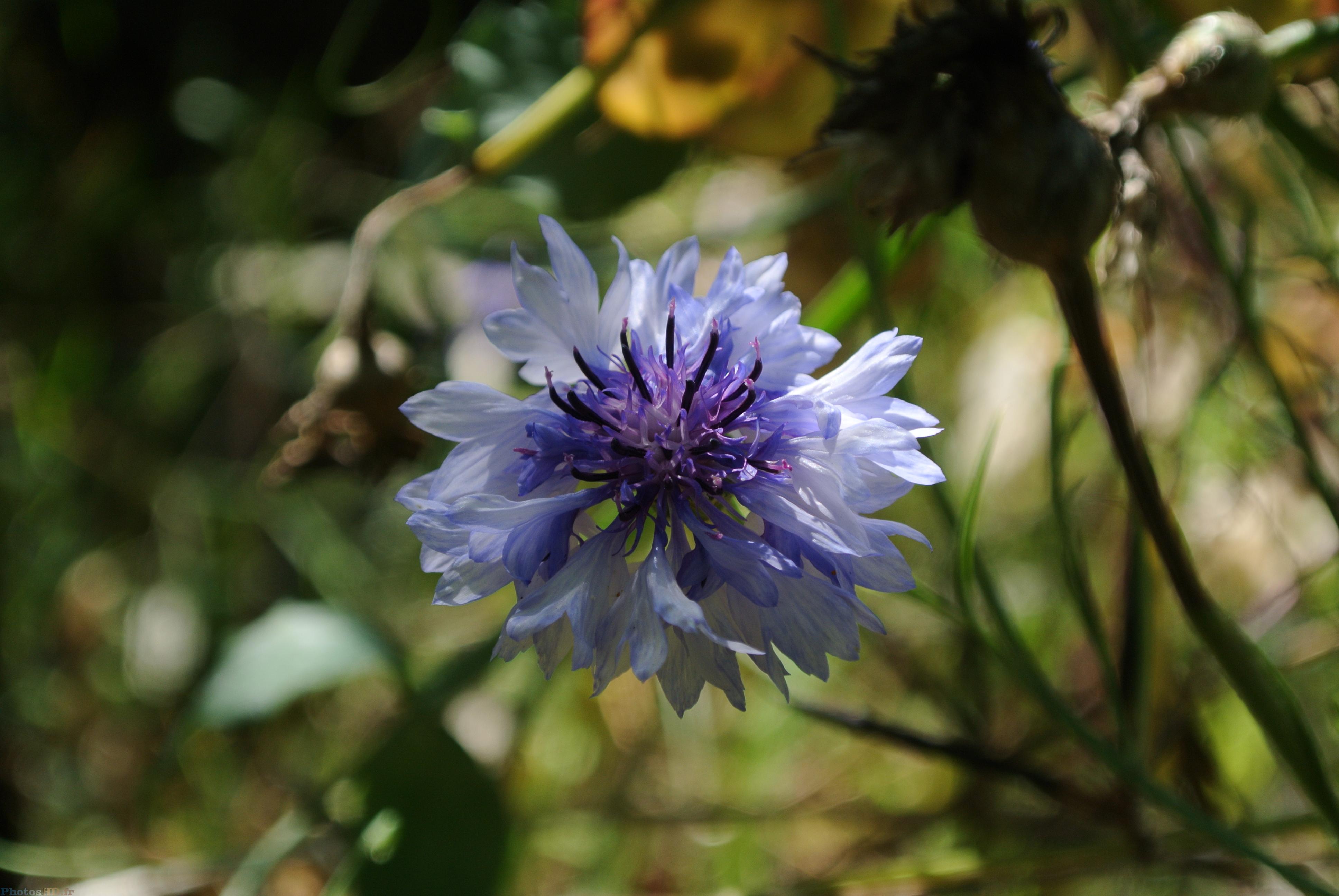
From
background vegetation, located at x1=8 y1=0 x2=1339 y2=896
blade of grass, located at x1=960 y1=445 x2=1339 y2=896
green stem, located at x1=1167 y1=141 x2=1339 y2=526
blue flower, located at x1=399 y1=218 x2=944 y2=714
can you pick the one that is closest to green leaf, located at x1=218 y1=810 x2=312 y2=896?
→ background vegetation, located at x1=8 y1=0 x2=1339 y2=896

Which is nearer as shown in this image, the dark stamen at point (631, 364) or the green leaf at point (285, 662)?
the dark stamen at point (631, 364)

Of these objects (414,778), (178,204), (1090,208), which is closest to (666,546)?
(1090,208)

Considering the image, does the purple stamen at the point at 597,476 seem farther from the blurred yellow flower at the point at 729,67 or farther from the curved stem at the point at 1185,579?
the blurred yellow flower at the point at 729,67

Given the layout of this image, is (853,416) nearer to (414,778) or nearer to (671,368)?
(671,368)

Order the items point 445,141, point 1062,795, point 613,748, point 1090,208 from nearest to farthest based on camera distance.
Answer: point 1090,208 → point 1062,795 → point 445,141 → point 613,748

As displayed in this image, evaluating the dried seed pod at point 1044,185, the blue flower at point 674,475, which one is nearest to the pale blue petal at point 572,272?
the blue flower at point 674,475
